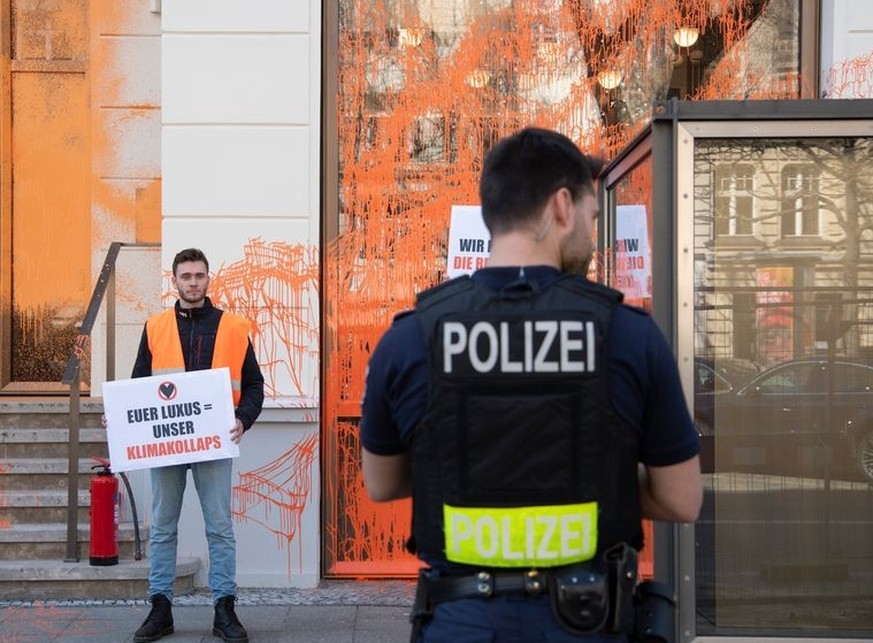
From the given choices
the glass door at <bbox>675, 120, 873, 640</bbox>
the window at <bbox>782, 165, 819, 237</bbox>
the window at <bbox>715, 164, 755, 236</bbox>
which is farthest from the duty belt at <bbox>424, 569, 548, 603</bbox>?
the window at <bbox>782, 165, 819, 237</bbox>

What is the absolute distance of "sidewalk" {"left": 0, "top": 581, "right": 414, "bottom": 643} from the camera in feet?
19.3

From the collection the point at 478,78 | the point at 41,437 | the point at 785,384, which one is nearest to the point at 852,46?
the point at 478,78

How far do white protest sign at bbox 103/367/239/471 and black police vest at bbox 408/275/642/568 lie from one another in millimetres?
3510

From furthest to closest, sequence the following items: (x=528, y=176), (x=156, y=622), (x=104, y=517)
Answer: (x=104, y=517)
(x=156, y=622)
(x=528, y=176)

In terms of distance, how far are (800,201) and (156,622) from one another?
3691mm

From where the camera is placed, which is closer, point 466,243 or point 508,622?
point 508,622

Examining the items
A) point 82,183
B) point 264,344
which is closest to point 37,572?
point 264,344

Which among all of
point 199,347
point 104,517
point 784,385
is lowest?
point 104,517

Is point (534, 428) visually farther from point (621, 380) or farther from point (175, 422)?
point (175, 422)

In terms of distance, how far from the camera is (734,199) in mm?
4578

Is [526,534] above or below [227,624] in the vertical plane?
above

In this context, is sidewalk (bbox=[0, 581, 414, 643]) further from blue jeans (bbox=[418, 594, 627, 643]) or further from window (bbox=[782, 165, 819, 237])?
blue jeans (bbox=[418, 594, 627, 643])

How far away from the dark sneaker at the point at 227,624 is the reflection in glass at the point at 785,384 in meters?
2.40

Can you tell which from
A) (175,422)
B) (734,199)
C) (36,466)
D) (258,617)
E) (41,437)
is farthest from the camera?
(41,437)
